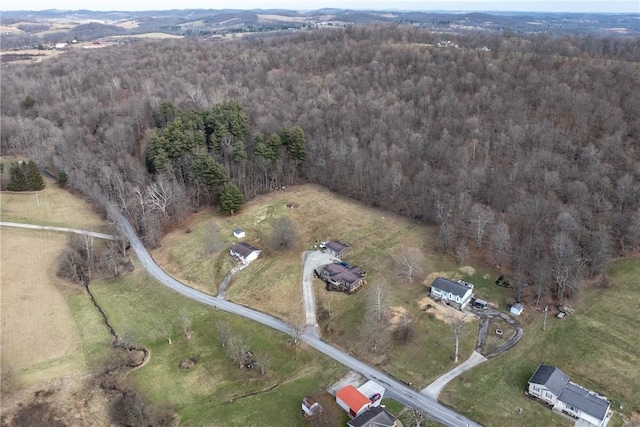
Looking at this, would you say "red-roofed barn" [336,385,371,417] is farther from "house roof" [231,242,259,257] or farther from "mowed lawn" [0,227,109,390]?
"house roof" [231,242,259,257]

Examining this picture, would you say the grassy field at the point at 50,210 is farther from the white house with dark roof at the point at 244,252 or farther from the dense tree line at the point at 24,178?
the white house with dark roof at the point at 244,252

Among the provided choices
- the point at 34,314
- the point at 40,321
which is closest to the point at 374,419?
the point at 40,321

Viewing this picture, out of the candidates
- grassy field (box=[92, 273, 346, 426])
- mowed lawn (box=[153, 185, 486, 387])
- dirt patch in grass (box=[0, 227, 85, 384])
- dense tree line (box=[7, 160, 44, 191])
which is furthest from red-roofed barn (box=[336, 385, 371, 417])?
dense tree line (box=[7, 160, 44, 191])

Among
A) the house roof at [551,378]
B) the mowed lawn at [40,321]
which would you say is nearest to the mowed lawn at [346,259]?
the house roof at [551,378]

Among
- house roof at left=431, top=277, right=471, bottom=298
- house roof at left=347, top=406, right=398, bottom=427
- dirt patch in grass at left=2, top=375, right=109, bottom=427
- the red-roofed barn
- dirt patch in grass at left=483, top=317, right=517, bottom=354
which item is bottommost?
dirt patch in grass at left=2, top=375, right=109, bottom=427

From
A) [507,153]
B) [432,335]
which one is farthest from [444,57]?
[432,335]

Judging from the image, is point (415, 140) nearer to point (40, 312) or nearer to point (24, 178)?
point (40, 312)
